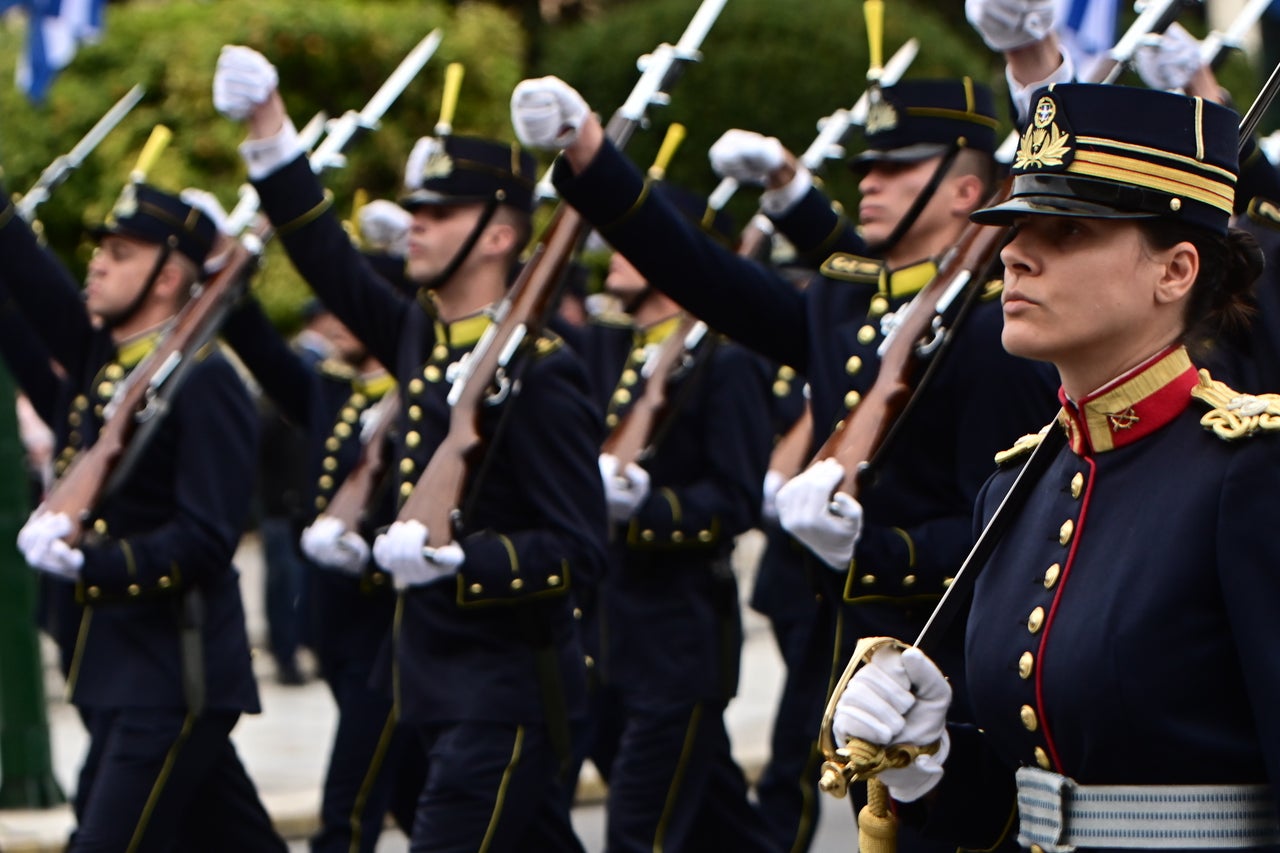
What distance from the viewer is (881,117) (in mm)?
5102

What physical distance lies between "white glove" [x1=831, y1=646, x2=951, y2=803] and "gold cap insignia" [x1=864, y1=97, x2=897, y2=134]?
2.23 m

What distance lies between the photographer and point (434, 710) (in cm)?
545

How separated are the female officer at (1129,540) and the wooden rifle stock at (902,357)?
1.37m

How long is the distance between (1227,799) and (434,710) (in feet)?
9.54

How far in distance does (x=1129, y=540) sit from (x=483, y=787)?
273 cm

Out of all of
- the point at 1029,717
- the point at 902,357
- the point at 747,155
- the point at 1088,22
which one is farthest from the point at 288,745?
the point at 1029,717

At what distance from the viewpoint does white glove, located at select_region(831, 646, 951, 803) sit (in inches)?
117

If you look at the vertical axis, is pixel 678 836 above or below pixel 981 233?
below

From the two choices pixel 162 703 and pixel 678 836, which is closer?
pixel 162 703

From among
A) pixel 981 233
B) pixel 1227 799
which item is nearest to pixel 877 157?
pixel 981 233

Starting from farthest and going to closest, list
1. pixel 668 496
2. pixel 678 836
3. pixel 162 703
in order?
1. pixel 668 496
2. pixel 678 836
3. pixel 162 703

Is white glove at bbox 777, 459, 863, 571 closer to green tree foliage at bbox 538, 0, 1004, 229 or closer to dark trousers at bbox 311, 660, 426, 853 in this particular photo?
dark trousers at bbox 311, 660, 426, 853

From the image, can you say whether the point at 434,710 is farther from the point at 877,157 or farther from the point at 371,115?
the point at 371,115

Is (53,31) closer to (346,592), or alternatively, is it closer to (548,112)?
(346,592)
